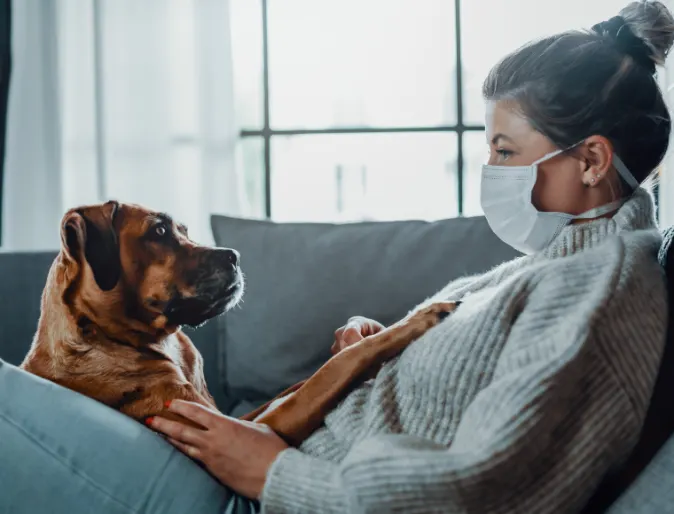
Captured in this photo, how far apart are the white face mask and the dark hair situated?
40 millimetres

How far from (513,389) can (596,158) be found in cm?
44

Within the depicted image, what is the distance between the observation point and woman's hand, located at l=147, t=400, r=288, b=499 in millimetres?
860

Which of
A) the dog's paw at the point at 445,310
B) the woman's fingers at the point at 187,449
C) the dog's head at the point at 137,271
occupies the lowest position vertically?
the woman's fingers at the point at 187,449

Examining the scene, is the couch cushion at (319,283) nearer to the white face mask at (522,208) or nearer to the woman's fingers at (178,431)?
the white face mask at (522,208)

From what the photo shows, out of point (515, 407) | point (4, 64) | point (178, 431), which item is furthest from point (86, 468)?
point (4, 64)

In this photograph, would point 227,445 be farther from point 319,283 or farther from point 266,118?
point 266,118

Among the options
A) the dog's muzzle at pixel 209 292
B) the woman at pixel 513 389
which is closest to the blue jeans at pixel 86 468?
the woman at pixel 513 389

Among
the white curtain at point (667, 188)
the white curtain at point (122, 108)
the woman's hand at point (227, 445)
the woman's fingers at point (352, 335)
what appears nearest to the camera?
the woman's hand at point (227, 445)

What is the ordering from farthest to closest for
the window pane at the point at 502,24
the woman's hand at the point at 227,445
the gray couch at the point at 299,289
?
the window pane at the point at 502,24, the gray couch at the point at 299,289, the woman's hand at the point at 227,445

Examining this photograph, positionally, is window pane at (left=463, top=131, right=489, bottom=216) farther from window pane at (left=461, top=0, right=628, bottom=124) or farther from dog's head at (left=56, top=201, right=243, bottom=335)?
dog's head at (left=56, top=201, right=243, bottom=335)

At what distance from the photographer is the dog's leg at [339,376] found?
0.95 meters

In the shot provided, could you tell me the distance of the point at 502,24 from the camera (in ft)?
8.28

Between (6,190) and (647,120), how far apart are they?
208 cm

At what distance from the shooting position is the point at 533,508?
73cm
